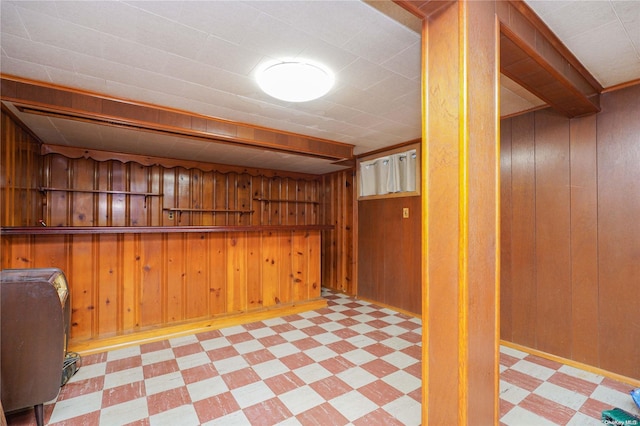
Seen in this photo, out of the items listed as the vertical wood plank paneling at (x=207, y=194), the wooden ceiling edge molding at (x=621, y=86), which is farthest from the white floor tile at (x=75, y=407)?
the wooden ceiling edge molding at (x=621, y=86)

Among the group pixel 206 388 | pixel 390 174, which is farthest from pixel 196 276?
pixel 390 174

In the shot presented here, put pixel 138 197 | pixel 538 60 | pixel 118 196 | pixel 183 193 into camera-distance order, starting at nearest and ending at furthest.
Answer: pixel 538 60 < pixel 118 196 < pixel 138 197 < pixel 183 193

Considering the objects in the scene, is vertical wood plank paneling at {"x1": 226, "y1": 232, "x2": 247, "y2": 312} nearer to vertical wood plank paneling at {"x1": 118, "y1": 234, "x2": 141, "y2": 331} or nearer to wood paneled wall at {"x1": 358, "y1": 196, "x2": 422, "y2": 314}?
vertical wood plank paneling at {"x1": 118, "y1": 234, "x2": 141, "y2": 331}

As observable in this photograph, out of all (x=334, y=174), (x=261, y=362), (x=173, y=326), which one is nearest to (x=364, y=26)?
(x=261, y=362)

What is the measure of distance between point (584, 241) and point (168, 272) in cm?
405

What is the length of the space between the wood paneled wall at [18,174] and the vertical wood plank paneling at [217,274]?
70.5 inches

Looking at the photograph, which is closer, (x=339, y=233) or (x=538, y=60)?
(x=538, y=60)

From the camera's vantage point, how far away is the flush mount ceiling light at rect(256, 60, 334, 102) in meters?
2.00

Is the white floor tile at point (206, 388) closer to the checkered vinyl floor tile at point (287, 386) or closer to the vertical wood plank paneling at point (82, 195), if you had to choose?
the checkered vinyl floor tile at point (287, 386)

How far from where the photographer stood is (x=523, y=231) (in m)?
2.89

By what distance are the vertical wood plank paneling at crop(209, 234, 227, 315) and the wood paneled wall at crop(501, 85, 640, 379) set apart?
3109 millimetres

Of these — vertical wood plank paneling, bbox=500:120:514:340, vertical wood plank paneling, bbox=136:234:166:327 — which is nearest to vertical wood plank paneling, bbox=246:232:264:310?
vertical wood plank paneling, bbox=136:234:166:327

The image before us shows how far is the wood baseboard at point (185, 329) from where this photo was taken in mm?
2807

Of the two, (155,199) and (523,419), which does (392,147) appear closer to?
(523,419)
